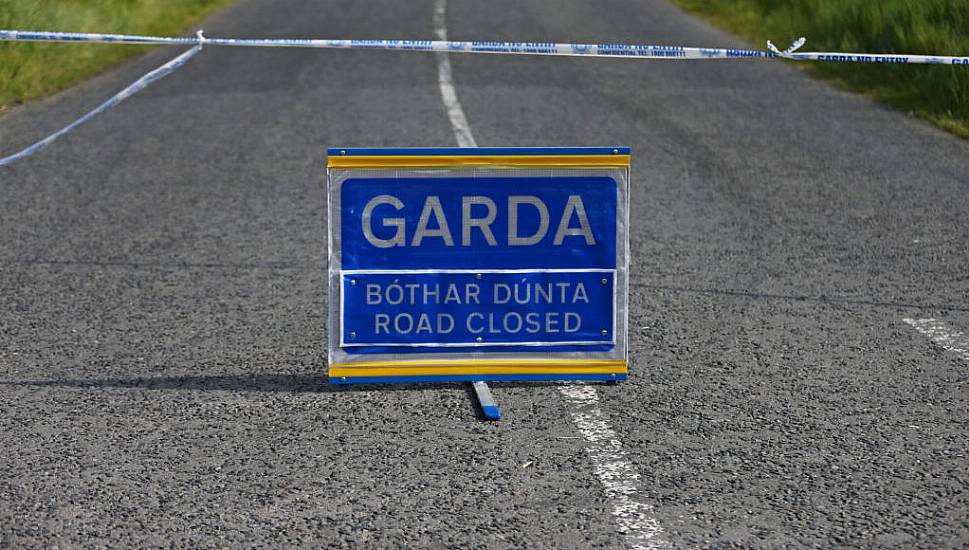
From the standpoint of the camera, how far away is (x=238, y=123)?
44.1 ft

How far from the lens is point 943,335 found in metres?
6.52

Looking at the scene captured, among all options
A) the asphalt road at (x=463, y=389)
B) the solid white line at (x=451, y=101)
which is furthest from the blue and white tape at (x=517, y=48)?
the solid white line at (x=451, y=101)

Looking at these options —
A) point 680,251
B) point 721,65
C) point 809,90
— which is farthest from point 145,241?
point 721,65

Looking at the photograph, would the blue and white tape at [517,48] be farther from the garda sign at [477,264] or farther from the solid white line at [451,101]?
the solid white line at [451,101]

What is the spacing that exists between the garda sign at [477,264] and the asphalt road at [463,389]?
18 cm

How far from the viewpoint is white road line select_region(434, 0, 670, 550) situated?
14.0 ft

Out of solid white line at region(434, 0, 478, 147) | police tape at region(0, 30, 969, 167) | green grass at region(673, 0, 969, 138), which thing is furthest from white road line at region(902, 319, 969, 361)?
green grass at region(673, 0, 969, 138)

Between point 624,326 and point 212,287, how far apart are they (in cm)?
264

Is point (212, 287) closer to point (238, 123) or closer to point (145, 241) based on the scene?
point (145, 241)

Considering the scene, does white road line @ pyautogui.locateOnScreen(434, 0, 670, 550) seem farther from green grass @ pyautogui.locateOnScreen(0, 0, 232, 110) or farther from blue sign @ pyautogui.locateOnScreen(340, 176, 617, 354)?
green grass @ pyautogui.locateOnScreen(0, 0, 232, 110)

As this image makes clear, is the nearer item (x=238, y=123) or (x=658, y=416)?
(x=658, y=416)

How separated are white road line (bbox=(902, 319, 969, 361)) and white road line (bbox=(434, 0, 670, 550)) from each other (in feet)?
5.70

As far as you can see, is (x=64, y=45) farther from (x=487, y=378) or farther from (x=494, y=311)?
(x=487, y=378)

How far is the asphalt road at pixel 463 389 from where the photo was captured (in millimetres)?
4445
